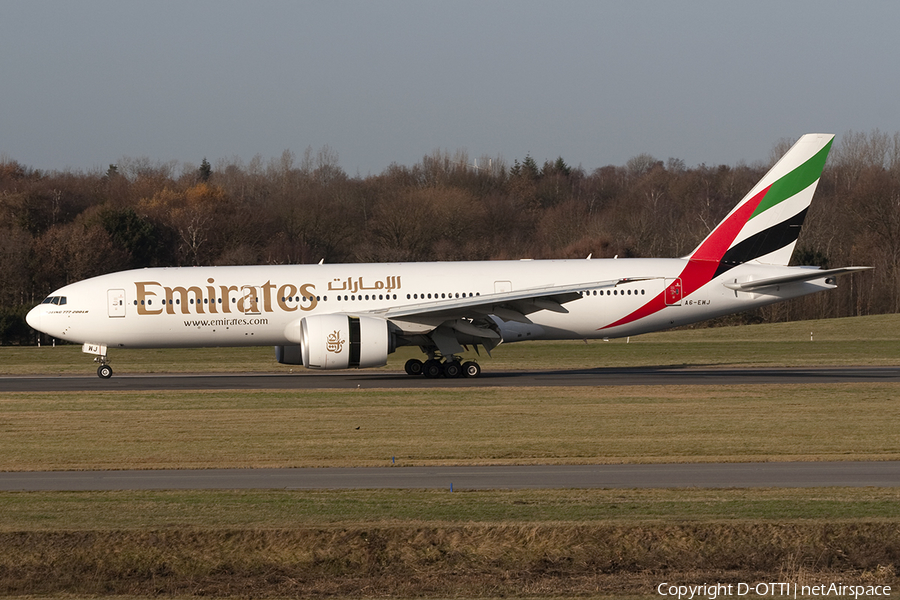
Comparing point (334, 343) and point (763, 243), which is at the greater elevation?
point (763, 243)

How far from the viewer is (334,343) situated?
27.2 m

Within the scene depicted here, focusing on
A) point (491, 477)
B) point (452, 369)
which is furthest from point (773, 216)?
point (491, 477)

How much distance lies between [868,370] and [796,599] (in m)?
25.9

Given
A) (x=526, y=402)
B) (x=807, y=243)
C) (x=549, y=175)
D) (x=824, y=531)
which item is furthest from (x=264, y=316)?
(x=549, y=175)

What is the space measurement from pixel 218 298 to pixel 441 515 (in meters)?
20.3

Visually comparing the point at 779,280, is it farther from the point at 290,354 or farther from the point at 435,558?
the point at 435,558

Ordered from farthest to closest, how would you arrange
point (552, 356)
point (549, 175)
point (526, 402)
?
point (549, 175), point (552, 356), point (526, 402)

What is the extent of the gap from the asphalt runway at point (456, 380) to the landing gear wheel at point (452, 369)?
0.35 metres

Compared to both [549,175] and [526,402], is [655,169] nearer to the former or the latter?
[549,175]

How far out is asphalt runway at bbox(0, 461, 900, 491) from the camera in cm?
1298

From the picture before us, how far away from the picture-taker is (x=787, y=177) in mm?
31766

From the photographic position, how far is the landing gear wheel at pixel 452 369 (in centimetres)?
2953

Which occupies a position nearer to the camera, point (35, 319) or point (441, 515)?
point (441, 515)

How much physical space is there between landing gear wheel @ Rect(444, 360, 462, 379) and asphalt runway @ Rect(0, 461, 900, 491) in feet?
49.2
